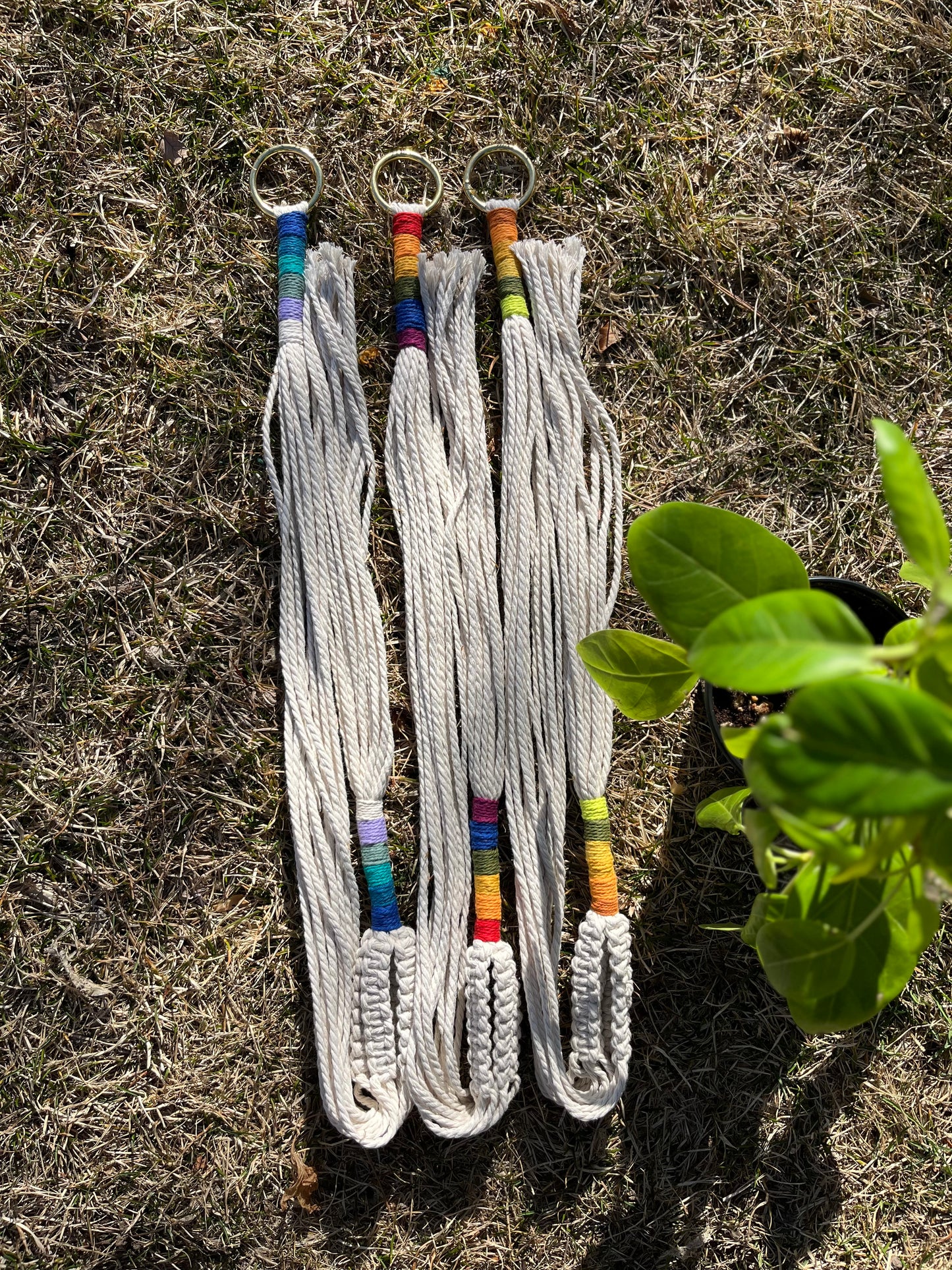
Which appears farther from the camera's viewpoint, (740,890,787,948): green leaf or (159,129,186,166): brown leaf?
(159,129,186,166): brown leaf

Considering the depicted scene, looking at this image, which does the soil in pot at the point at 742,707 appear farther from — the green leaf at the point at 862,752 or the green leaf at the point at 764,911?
the green leaf at the point at 862,752

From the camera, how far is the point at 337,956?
1.66m

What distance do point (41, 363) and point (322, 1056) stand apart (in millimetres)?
1365

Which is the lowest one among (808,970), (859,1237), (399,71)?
(859,1237)

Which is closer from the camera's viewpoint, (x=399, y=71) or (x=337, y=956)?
(x=337, y=956)

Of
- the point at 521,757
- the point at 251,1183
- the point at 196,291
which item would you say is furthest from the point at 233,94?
the point at 251,1183

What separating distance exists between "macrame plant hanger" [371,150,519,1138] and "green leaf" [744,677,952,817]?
916mm

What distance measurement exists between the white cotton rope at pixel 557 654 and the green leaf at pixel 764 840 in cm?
67

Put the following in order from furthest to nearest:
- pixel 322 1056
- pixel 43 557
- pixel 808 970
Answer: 1. pixel 43 557
2. pixel 322 1056
3. pixel 808 970

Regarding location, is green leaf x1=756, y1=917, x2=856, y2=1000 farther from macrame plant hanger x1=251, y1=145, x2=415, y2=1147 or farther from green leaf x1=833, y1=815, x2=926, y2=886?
macrame plant hanger x1=251, y1=145, x2=415, y2=1147

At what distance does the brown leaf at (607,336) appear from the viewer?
177 cm

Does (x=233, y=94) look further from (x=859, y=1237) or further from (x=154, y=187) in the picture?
(x=859, y=1237)

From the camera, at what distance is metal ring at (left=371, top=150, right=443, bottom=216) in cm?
171

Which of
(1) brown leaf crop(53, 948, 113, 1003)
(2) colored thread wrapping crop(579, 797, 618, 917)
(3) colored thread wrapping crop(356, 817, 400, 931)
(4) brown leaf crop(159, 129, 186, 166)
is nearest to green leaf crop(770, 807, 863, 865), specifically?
(2) colored thread wrapping crop(579, 797, 618, 917)
